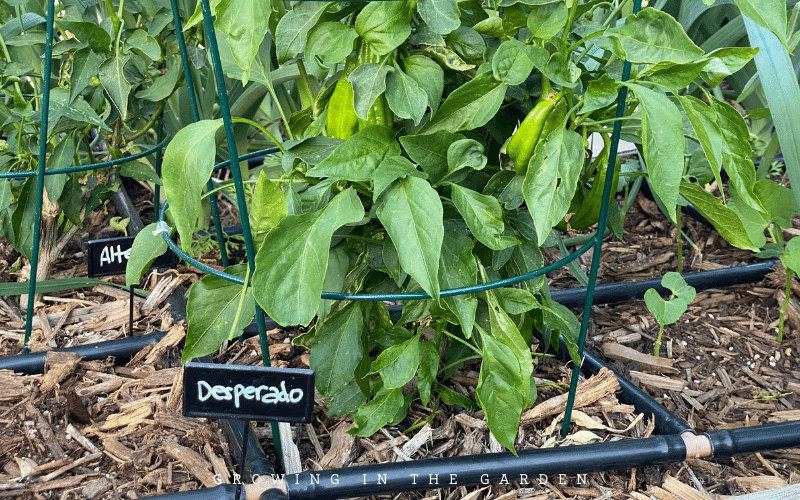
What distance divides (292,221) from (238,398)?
22 cm

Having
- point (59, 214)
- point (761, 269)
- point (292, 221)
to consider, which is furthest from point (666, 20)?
point (59, 214)

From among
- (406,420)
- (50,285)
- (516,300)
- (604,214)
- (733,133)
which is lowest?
(406,420)

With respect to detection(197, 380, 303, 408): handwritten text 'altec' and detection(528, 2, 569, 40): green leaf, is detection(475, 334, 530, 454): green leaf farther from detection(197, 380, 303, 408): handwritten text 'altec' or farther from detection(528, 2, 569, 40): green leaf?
detection(528, 2, 569, 40): green leaf

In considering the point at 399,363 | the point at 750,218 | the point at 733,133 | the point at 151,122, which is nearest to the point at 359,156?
the point at 399,363

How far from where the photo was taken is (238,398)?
2.55ft

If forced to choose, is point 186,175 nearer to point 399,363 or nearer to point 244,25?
point 244,25

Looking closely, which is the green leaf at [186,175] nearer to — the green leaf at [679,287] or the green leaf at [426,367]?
the green leaf at [426,367]

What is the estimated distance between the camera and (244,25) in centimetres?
62

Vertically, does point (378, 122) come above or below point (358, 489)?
above

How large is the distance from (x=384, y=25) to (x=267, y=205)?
23 centimetres

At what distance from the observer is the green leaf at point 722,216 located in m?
0.78

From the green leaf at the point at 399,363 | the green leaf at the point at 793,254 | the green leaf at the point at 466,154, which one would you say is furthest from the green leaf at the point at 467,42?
the green leaf at the point at 793,254

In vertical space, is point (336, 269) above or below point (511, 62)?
below

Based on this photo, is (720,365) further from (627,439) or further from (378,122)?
(378,122)
